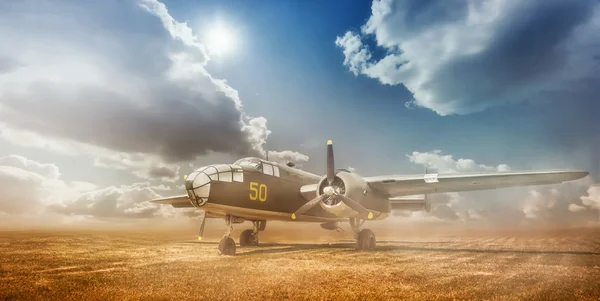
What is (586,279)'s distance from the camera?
830 cm

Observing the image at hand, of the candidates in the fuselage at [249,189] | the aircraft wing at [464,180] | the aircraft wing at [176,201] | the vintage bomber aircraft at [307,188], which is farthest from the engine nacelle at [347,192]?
the aircraft wing at [176,201]

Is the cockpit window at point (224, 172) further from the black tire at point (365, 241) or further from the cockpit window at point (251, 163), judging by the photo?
the black tire at point (365, 241)

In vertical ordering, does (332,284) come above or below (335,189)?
below

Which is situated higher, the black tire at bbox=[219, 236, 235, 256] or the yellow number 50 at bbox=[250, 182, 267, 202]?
the yellow number 50 at bbox=[250, 182, 267, 202]

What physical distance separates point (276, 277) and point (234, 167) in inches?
285

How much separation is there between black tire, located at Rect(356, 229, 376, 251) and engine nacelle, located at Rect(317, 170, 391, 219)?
5.01ft

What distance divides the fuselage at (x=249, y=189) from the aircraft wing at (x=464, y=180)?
4255 millimetres

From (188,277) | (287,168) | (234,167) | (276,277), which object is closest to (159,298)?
(188,277)

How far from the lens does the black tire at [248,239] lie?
2000 cm

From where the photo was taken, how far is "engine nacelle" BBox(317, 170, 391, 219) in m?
14.8

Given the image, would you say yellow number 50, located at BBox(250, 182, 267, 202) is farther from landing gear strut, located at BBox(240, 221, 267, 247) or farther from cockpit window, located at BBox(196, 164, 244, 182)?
landing gear strut, located at BBox(240, 221, 267, 247)

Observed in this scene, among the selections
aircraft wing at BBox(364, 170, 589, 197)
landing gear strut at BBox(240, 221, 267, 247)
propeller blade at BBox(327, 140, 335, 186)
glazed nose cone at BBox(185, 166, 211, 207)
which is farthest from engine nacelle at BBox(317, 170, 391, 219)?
landing gear strut at BBox(240, 221, 267, 247)

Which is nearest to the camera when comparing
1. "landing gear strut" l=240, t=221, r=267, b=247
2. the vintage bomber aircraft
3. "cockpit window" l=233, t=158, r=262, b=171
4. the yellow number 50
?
the vintage bomber aircraft

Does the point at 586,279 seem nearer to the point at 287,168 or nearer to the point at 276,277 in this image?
the point at 276,277
